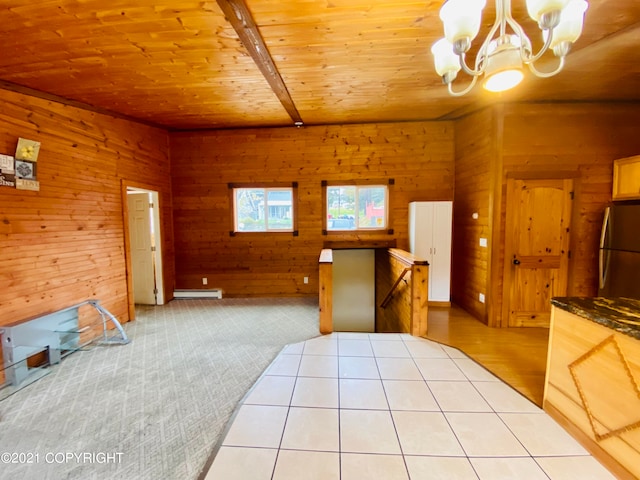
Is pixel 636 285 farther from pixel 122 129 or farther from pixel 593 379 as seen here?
pixel 122 129

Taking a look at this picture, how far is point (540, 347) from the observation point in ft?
9.91

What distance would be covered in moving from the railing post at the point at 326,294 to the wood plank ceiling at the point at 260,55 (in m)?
2.15

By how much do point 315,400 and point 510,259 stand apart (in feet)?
10.2

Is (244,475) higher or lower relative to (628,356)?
lower

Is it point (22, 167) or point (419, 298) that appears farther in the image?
point (419, 298)

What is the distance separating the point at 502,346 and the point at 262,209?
420cm

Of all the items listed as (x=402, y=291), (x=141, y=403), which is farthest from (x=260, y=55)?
(x=402, y=291)

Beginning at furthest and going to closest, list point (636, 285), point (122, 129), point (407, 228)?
point (407, 228) → point (122, 129) → point (636, 285)

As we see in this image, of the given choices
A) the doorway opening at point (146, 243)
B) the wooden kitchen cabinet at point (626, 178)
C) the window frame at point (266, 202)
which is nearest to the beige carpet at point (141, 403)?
the doorway opening at point (146, 243)

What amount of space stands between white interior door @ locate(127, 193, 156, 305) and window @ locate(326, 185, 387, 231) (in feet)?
10.5

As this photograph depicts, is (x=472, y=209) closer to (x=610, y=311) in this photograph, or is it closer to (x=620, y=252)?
(x=620, y=252)

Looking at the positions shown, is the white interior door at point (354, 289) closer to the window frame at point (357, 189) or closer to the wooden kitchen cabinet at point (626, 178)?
the window frame at point (357, 189)

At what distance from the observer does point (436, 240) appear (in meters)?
4.45

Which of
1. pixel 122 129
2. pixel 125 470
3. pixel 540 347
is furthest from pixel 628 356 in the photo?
pixel 122 129
